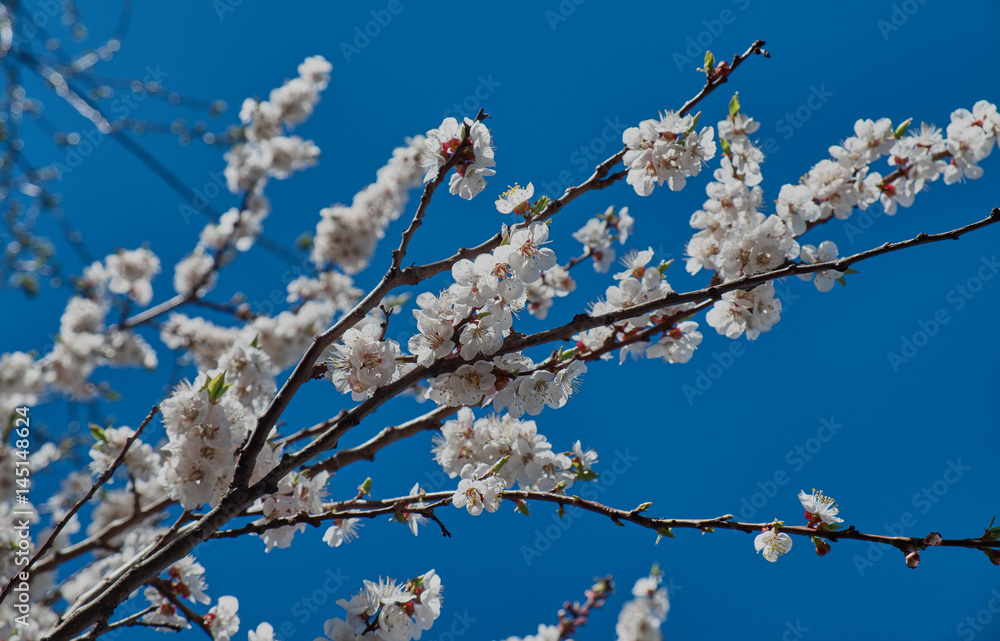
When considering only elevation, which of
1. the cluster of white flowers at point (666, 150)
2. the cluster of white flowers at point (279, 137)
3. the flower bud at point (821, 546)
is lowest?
the flower bud at point (821, 546)

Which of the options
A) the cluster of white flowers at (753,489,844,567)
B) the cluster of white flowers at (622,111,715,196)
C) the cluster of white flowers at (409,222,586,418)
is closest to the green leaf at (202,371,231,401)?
the cluster of white flowers at (409,222,586,418)

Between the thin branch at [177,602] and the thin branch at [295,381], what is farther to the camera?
the thin branch at [177,602]

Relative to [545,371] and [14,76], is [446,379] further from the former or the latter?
[14,76]

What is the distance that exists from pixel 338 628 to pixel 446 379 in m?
1.09

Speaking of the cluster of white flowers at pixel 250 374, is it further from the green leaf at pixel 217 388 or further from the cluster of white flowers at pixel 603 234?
the cluster of white flowers at pixel 603 234

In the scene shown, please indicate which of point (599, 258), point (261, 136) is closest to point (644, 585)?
point (599, 258)

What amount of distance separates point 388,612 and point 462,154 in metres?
1.69

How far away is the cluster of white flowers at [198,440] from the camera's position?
1.89 meters

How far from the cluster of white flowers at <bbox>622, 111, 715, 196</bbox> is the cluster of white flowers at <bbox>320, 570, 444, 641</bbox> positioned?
176 centimetres

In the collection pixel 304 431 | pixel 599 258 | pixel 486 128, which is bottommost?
pixel 304 431

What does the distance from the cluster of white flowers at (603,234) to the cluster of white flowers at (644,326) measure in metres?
0.76

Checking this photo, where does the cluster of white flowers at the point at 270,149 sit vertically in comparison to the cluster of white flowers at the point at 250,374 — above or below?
above

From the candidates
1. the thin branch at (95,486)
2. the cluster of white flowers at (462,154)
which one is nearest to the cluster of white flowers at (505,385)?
the cluster of white flowers at (462,154)

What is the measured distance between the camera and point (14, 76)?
3.68m
